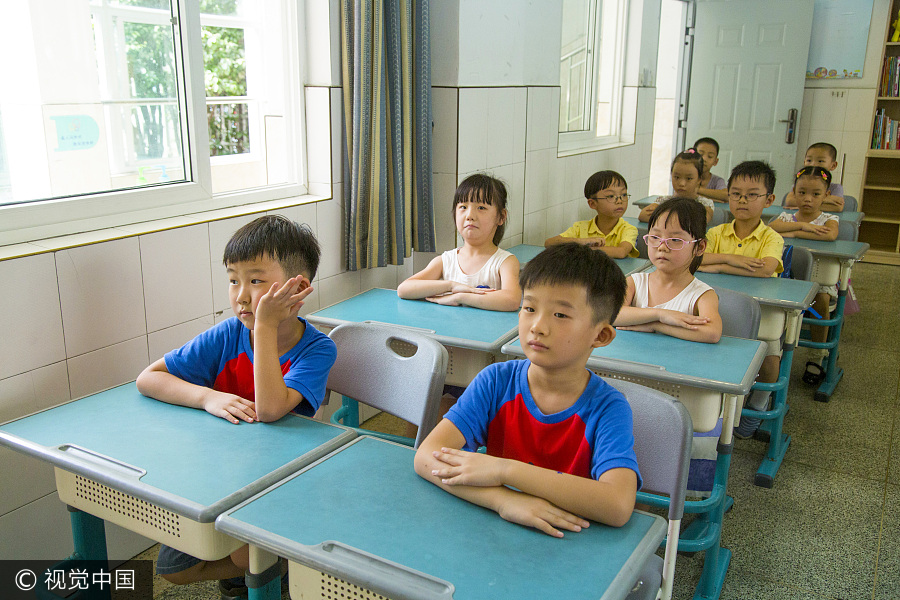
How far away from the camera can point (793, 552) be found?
230 cm

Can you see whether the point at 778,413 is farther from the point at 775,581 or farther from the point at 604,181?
the point at 604,181

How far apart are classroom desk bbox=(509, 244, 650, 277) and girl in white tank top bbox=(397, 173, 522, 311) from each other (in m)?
0.46

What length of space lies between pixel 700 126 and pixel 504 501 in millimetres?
6325

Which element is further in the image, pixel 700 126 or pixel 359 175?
pixel 700 126

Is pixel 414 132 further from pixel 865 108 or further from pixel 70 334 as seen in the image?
pixel 865 108

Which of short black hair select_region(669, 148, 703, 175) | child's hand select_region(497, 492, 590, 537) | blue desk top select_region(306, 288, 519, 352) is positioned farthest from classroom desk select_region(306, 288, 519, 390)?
short black hair select_region(669, 148, 703, 175)

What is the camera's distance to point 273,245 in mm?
1668

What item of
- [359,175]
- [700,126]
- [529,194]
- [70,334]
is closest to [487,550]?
[70,334]

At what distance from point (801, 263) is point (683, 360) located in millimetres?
1615

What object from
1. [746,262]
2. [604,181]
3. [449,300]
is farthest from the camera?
[604,181]

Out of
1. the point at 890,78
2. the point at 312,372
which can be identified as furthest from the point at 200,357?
the point at 890,78

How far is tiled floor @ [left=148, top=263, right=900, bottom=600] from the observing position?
7.02ft

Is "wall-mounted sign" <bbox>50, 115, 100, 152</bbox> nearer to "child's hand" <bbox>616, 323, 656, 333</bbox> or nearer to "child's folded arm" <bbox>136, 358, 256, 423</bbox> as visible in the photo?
"child's folded arm" <bbox>136, 358, 256, 423</bbox>

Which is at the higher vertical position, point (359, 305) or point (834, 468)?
point (359, 305)
